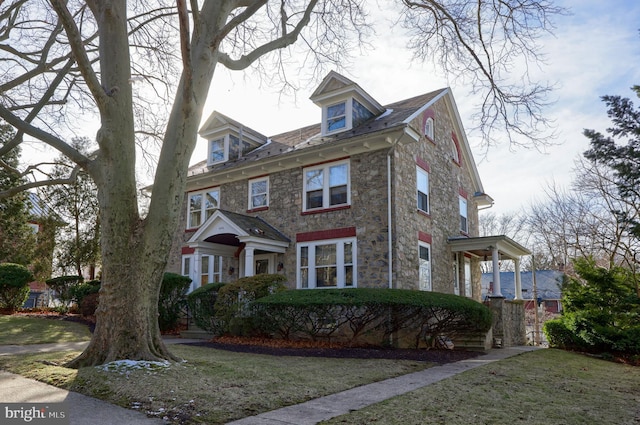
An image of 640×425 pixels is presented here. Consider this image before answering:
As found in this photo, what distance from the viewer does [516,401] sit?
5.45 meters

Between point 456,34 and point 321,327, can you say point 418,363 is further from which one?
point 456,34

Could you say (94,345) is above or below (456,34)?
below

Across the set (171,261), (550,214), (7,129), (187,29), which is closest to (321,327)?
(187,29)

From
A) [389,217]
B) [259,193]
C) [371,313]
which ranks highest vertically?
[259,193]

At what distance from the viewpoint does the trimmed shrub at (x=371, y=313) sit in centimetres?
1035

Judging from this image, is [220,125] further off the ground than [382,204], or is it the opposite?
[220,125]

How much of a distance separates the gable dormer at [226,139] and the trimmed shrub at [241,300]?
735 centimetres

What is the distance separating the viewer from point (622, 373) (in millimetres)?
8984

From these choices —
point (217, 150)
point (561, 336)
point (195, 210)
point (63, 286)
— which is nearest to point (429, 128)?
point (561, 336)

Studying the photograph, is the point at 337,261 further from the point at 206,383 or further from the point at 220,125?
the point at 206,383

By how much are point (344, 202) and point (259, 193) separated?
375cm

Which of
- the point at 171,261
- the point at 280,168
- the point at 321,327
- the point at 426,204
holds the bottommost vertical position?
the point at 321,327

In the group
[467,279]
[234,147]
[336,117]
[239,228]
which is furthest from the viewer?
[234,147]

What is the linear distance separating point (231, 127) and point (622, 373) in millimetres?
14973
